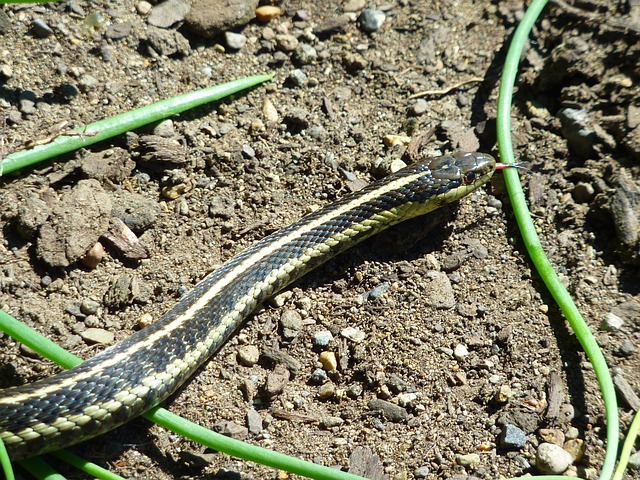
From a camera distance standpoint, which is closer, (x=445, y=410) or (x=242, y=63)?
(x=445, y=410)

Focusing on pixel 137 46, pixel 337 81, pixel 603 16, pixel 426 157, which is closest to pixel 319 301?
pixel 426 157

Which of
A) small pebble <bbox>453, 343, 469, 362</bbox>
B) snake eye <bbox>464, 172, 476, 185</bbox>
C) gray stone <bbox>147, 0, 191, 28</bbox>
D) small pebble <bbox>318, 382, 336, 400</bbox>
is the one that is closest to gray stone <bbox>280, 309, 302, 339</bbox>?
small pebble <bbox>318, 382, 336, 400</bbox>

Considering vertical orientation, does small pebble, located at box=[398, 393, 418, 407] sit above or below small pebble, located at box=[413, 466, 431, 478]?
above

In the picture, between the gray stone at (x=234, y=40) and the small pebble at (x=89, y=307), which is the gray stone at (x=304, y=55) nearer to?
the gray stone at (x=234, y=40)

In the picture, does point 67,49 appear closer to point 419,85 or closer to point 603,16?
point 419,85

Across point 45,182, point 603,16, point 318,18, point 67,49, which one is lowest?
point 45,182

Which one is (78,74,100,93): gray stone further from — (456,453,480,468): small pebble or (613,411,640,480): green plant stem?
(613,411,640,480): green plant stem

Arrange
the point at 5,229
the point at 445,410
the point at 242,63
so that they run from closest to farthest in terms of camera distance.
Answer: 1. the point at 445,410
2. the point at 5,229
3. the point at 242,63
